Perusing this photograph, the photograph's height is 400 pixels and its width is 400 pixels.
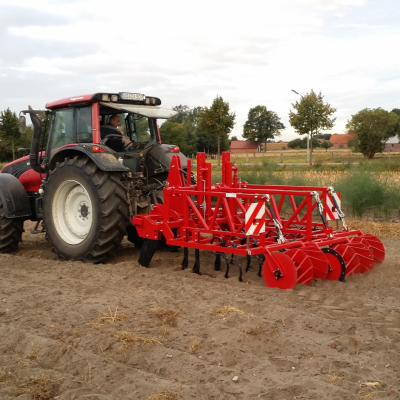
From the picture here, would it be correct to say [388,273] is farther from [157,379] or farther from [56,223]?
[56,223]

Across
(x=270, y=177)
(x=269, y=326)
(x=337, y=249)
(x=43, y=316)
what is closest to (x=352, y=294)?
(x=337, y=249)

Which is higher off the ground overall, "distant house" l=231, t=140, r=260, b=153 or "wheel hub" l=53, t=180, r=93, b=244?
"distant house" l=231, t=140, r=260, b=153

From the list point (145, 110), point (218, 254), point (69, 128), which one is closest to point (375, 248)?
point (218, 254)

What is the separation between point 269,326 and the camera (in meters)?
3.83

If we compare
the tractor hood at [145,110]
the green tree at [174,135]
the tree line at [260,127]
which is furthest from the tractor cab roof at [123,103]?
the green tree at [174,135]

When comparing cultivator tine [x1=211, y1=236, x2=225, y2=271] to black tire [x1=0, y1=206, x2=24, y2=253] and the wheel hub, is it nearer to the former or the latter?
the wheel hub

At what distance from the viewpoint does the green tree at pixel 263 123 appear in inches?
2176

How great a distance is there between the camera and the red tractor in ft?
20.0

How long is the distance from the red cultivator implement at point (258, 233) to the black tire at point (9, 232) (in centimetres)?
231

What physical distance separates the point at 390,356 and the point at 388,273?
2497 mm

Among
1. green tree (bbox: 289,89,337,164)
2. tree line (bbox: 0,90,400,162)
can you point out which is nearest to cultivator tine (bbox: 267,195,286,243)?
tree line (bbox: 0,90,400,162)

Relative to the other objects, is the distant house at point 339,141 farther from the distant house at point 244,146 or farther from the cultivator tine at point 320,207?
the cultivator tine at point 320,207

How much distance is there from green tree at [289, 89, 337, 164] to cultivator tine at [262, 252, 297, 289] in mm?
21186

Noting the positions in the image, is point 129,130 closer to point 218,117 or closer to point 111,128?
point 111,128
